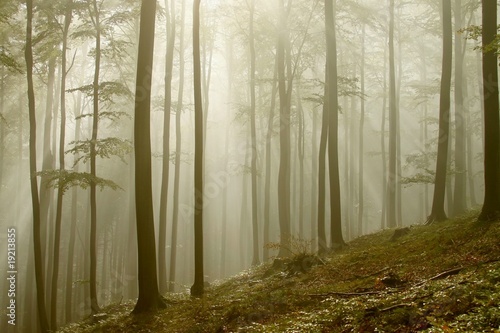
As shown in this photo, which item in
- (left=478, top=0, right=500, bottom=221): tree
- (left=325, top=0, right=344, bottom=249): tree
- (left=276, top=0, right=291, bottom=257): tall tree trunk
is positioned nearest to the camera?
(left=478, top=0, right=500, bottom=221): tree

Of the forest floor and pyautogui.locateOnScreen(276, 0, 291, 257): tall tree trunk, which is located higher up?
pyautogui.locateOnScreen(276, 0, 291, 257): tall tree trunk

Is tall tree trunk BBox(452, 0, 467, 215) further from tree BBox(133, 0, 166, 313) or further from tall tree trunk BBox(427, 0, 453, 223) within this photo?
tree BBox(133, 0, 166, 313)

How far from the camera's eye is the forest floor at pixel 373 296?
543 centimetres

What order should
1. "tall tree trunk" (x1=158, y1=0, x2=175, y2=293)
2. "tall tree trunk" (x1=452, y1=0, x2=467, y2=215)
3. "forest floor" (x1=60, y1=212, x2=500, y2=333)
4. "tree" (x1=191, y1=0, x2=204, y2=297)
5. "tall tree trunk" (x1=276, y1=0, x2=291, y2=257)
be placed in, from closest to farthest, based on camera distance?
"forest floor" (x1=60, y1=212, x2=500, y2=333) → "tree" (x1=191, y1=0, x2=204, y2=297) → "tall tree trunk" (x1=158, y1=0, x2=175, y2=293) → "tall tree trunk" (x1=452, y1=0, x2=467, y2=215) → "tall tree trunk" (x1=276, y1=0, x2=291, y2=257)

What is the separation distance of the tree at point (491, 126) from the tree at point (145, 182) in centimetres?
800

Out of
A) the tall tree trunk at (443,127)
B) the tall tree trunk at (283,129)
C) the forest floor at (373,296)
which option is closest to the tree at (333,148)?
the forest floor at (373,296)

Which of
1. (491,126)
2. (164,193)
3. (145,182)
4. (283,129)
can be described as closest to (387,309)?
(491,126)

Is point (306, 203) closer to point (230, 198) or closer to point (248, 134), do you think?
point (230, 198)

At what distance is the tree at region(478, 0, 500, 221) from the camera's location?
9516 mm

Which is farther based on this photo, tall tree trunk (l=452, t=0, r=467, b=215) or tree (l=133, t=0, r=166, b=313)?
tall tree trunk (l=452, t=0, r=467, b=215)

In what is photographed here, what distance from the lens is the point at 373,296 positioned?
23.1 ft

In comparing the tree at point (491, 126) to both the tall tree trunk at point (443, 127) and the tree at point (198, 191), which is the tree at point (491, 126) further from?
the tree at point (198, 191)

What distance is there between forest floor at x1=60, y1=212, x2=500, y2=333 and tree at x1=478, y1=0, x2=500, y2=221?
0.58 metres

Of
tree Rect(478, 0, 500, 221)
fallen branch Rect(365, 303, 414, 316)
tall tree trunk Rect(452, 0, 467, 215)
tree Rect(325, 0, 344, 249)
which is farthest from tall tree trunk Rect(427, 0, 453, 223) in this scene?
fallen branch Rect(365, 303, 414, 316)
